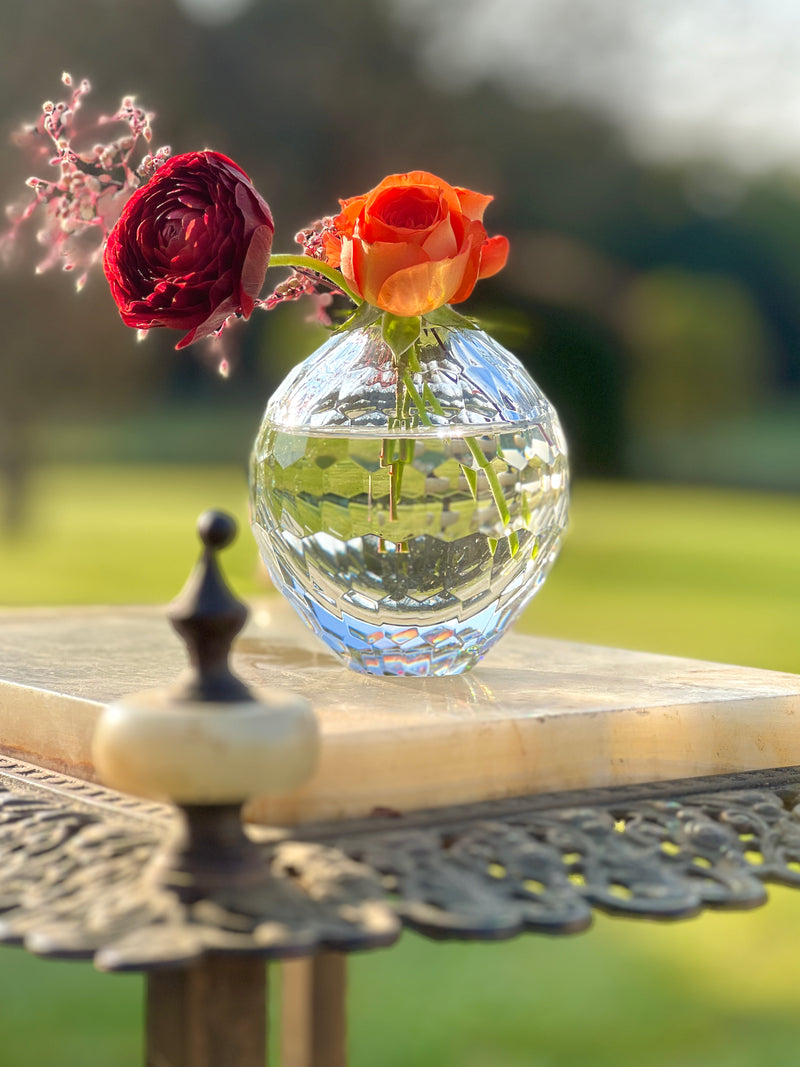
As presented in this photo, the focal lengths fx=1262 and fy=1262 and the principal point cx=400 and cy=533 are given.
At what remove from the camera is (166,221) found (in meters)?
0.63

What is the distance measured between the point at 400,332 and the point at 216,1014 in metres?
0.38

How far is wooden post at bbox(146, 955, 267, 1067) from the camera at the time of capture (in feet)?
1.59

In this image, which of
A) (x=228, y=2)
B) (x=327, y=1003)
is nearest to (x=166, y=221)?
(x=327, y=1003)

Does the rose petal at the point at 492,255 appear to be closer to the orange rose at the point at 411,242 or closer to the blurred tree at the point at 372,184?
the orange rose at the point at 411,242

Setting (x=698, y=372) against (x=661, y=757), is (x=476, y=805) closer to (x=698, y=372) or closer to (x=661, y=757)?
(x=661, y=757)

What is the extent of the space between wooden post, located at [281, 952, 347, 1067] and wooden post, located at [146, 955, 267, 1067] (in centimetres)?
34

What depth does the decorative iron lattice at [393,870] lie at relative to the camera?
0.42 m

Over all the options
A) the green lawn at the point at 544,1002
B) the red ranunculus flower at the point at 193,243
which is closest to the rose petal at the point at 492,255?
the red ranunculus flower at the point at 193,243

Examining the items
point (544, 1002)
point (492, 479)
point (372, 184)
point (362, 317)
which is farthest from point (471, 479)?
point (372, 184)

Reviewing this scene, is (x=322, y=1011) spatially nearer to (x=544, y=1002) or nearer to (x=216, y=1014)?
(x=216, y=1014)

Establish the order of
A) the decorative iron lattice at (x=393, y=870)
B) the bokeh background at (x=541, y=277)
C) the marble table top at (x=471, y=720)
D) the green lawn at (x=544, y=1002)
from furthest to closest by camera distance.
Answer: the bokeh background at (x=541, y=277) < the green lawn at (x=544, y=1002) < the marble table top at (x=471, y=720) < the decorative iron lattice at (x=393, y=870)

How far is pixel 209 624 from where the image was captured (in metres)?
0.46

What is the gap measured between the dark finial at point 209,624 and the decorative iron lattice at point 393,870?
0.07m

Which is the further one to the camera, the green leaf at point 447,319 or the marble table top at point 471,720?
the green leaf at point 447,319
